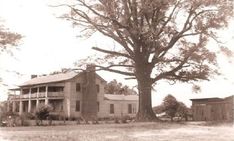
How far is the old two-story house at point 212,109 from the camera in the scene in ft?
121

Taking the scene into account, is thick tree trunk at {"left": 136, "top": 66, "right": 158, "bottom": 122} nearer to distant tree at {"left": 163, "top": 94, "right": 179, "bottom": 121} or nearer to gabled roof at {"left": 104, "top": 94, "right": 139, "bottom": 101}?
distant tree at {"left": 163, "top": 94, "right": 179, "bottom": 121}

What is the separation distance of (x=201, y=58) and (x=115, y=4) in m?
8.73

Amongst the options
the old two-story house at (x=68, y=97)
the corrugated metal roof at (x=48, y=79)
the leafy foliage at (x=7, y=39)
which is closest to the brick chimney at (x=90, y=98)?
the old two-story house at (x=68, y=97)

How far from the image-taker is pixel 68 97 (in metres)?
56.5

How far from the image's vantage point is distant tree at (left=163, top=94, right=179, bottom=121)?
36000 mm

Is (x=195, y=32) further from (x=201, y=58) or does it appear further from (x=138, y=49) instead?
(x=138, y=49)

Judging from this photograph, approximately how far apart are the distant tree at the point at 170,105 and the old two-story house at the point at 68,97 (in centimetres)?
1782

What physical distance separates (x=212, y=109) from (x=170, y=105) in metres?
5.36

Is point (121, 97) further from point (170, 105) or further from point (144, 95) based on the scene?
point (144, 95)

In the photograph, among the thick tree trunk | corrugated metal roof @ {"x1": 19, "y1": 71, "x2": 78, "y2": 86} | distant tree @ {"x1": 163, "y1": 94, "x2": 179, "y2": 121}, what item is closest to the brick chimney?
corrugated metal roof @ {"x1": 19, "y1": 71, "x2": 78, "y2": 86}

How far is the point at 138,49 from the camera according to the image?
101 feet

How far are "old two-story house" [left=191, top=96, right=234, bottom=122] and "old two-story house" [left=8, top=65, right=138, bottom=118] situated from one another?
16.7 meters

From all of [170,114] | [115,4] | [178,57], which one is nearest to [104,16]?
[115,4]

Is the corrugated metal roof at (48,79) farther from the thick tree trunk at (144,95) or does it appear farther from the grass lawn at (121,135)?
the grass lawn at (121,135)
